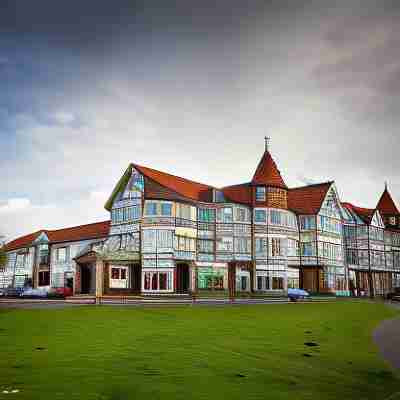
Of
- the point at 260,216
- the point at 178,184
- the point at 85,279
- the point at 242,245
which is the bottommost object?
the point at 85,279

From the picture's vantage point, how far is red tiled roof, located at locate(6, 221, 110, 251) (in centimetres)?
6825

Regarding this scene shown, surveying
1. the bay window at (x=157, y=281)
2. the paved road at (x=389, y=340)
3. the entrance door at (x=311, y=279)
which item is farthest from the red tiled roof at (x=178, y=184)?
the paved road at (x=389, y=340)

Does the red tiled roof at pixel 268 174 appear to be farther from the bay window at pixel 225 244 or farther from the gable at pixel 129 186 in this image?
the gable at pixel 129 186

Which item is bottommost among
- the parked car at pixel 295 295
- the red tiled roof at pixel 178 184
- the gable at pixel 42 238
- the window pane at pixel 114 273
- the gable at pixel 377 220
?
the parked car at pixel 295 295

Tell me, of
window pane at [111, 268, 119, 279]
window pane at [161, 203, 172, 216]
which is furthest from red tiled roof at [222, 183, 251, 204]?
window pane at [111, 268, 119, 279]

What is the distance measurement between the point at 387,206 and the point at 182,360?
84.1m

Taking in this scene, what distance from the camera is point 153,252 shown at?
57.9m

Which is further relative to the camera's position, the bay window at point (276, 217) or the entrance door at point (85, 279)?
the bay window at point (276, 217)

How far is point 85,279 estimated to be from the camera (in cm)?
6344

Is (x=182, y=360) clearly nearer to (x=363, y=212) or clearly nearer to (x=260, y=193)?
(x=260, y=193)

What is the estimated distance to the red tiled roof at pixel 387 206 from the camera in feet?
297

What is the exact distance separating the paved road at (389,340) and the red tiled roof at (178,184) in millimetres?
34350

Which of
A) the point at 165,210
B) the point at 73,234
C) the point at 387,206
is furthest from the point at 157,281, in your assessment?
the point at 387,206

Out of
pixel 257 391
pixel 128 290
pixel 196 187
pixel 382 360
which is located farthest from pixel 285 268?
pixel 257 391
